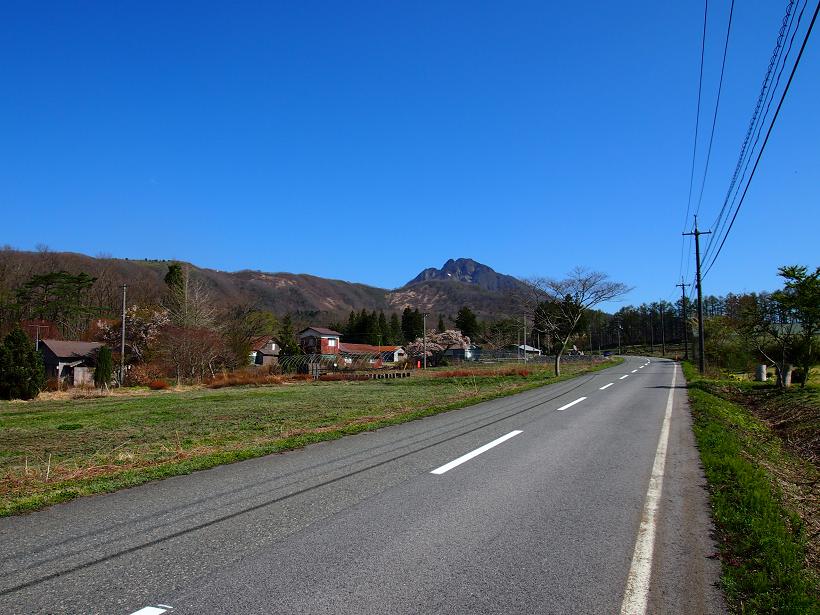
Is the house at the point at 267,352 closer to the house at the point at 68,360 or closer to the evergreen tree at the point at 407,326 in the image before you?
the house at the point at 68,360

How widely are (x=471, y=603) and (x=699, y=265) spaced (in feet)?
133

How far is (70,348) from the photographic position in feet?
157

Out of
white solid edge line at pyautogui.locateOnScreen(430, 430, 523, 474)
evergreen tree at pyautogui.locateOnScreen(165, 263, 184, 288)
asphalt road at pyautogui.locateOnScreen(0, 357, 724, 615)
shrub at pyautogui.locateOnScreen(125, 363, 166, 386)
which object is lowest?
shrub at pyautogui.locateOnScreen(125, 363, 166, 386)

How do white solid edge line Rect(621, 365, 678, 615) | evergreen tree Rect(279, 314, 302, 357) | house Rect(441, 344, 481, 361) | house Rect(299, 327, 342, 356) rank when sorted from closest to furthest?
1. white solid edge line Rect(621, 365, 678, 615)
2. evergreen tree Rect(279, 314, 302, 357)
3. house Rect(441, 344, 481, 361)
4. house Rect(299, 327, 342, 356)

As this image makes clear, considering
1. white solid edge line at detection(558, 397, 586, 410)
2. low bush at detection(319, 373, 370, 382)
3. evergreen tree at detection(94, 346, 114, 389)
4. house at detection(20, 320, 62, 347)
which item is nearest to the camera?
white solid edge line at detection(558, 397, 586, 410)

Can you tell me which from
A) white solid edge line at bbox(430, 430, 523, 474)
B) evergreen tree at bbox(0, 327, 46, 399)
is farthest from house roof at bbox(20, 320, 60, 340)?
white solid edge line at bbox(430, 430, 523, 474)

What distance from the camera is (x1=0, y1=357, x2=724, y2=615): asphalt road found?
11.5 ft

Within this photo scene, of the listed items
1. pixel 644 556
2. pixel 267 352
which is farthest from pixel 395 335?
pixel 644 556

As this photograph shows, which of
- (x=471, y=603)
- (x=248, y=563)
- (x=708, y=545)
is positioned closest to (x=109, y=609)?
(x=248, y=563)

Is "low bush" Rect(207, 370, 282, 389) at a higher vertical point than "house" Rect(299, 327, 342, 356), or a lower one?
lower

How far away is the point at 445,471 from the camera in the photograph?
291 inches

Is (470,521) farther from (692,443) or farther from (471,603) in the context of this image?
(692,443)

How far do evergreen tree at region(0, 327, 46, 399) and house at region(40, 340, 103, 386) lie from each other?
598 inches

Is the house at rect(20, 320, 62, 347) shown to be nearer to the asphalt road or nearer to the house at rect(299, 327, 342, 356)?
the house at rect(299, 327, 342, 356)
